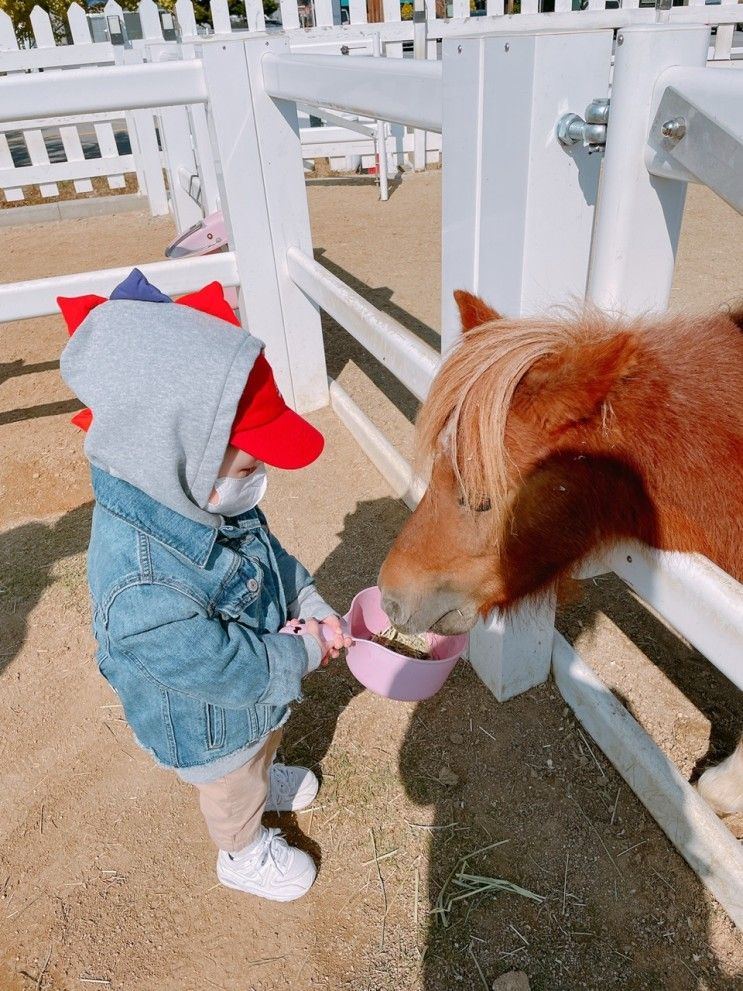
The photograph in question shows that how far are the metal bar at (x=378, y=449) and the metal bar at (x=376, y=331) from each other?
56 cm

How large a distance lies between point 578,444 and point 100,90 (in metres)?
2.79

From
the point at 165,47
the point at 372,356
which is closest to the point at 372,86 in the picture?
the point at 372,356

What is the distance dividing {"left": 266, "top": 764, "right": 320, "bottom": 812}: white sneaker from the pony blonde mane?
1.09 m

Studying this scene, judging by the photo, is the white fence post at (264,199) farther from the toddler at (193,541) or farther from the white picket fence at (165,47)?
the white picket fence at (165,47)

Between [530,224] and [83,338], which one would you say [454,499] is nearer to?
[530,224]

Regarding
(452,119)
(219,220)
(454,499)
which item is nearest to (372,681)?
(454,499)

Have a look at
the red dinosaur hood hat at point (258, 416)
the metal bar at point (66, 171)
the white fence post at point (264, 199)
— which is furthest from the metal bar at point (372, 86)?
the metal bar at point (66, 171)

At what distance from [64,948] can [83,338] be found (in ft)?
4.89

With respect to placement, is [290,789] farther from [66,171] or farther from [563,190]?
[66,171]

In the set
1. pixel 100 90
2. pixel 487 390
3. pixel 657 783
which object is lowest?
pixel 657 783

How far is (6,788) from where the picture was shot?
2.17m

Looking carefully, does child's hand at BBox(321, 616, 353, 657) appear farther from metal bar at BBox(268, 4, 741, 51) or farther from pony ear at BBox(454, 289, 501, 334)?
metal bar at BBox(268, 4, 741, 51)

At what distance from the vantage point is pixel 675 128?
3.95 ft

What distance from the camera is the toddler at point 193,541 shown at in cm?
130
